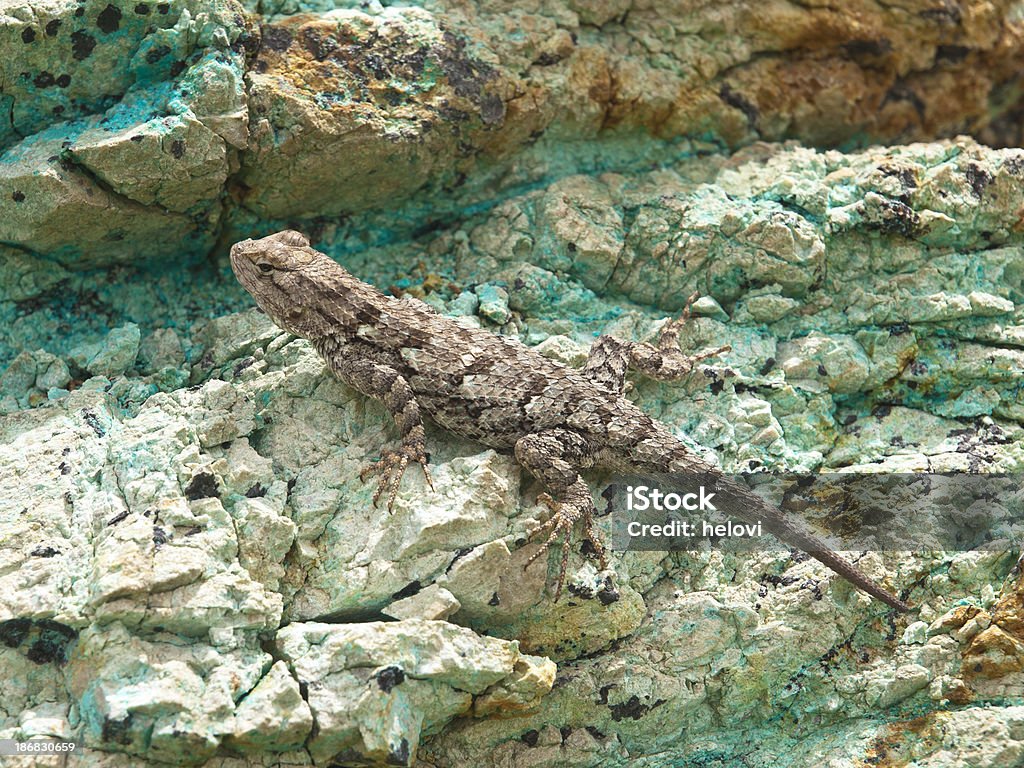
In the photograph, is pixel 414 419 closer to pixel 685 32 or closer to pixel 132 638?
pixel 132 638

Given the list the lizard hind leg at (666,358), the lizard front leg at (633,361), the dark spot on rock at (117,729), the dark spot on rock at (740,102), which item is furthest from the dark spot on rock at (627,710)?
the dark spot on rock at (740,102)

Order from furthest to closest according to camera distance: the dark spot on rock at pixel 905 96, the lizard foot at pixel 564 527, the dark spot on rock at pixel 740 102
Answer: the dark spot on rock at pixel 905 96 < the dark spot on rock at pixel 740 102 < the lizard foot at pixel 564 527

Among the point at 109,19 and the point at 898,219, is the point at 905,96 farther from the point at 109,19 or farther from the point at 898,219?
the point at 109,19

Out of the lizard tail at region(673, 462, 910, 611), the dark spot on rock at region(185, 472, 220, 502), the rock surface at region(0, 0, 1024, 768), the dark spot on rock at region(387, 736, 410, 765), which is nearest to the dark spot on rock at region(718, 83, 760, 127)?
the rock surface at region(0, 0, 1024, 768)

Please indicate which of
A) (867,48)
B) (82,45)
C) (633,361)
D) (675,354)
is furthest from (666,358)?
(82,45)

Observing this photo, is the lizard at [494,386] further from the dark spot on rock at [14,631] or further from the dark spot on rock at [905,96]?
the dark spot on rock at [905,96]

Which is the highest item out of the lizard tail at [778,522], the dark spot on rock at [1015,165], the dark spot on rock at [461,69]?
the dark spot on rock at [461,69]

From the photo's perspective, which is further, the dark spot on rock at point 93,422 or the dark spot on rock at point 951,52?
the dark spot on rock at point 951,52
